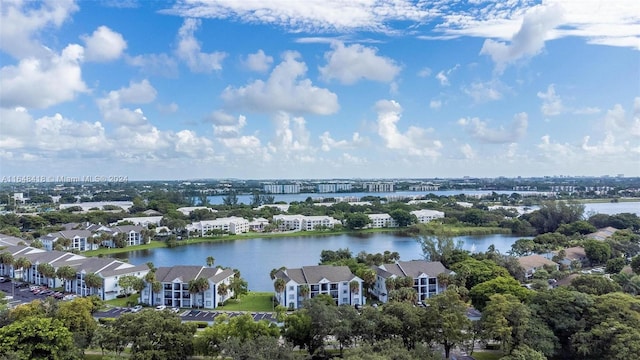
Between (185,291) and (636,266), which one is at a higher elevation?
(636,266)

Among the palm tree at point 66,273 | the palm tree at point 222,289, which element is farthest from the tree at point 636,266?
the palm tree at point 66,273

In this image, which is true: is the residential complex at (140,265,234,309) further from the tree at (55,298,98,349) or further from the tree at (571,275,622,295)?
the tree at (571,275,622,295)

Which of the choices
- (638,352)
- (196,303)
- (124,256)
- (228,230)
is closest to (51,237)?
(124,256)

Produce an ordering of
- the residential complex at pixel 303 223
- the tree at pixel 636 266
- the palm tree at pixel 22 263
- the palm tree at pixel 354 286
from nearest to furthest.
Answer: the palm tree at pixel 354 286 → the tree at pixel 636 266 → the palm tree at pixel 22 263 → the residential complex at pixel 303 223

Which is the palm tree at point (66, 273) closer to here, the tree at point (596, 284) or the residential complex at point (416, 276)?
the residential complex at point (416, 276)

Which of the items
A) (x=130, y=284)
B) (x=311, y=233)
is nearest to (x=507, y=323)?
(x=130, y=284)

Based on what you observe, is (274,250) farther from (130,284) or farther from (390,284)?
(390,284)
